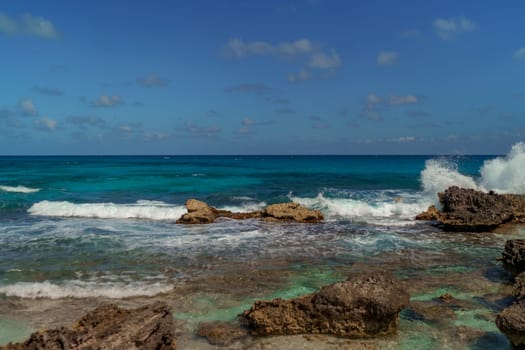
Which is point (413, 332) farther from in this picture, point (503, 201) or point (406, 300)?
point (503, 201)

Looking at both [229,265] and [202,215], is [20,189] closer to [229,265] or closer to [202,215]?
[202,215]

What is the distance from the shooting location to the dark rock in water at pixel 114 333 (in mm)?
3930

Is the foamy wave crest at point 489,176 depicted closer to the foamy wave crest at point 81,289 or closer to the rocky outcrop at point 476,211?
the rocky outcrop at point 476,211

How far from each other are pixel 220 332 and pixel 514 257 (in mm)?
6771

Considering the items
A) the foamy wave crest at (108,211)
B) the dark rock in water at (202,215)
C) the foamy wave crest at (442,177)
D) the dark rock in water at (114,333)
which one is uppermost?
the foamy wave crest at (442,177)

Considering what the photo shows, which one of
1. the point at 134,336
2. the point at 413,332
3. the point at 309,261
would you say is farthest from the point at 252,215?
the point at 134,336

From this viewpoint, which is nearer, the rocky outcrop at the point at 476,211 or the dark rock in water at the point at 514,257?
the dark rock in water at the point at 514,257

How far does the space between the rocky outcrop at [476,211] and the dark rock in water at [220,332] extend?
1054 cm

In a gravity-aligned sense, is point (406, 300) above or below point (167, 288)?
above

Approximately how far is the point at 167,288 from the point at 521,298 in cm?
595

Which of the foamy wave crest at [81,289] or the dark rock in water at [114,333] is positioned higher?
the dark rock in water at [114,333]

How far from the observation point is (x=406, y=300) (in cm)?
575

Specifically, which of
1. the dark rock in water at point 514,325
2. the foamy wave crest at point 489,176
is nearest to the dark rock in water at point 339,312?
the dark rock in water at point 514,325

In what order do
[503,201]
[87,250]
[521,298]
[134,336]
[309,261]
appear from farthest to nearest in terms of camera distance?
1. [503,201]
2. [87,250]
3. [309,261]
4. [521,298]
5. [134,336]
